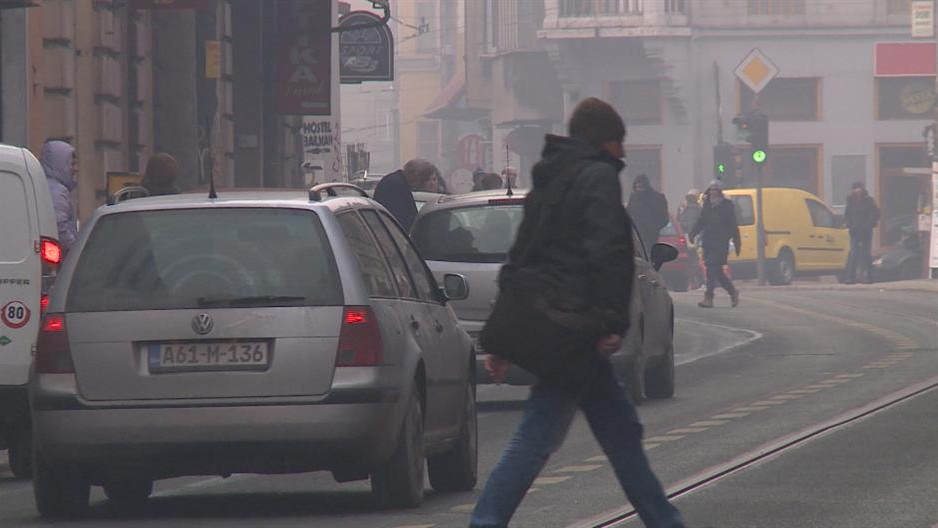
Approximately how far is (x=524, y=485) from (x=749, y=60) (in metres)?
45.6

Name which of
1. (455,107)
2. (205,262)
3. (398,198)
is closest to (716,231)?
(398,198)

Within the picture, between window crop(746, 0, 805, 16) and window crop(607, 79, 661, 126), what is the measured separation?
9.91 feet

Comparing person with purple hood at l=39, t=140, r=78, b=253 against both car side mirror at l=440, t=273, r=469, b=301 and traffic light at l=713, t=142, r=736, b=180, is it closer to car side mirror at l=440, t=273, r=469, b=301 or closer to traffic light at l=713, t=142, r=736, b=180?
car side mirror at l=440, t=273, r=469, b=301

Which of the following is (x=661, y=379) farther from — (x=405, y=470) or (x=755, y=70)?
(x=755, y=70)

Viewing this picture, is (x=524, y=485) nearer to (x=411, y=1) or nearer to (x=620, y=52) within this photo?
(x=620, y=52)

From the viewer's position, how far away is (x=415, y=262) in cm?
1085

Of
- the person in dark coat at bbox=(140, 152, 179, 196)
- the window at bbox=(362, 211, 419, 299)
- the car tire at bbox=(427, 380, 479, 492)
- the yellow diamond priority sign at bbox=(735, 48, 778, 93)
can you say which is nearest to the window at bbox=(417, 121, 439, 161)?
the yellow diamond priority sign at bbox=(735, 48, 778, 93)

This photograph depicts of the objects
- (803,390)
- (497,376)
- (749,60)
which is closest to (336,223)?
(497,376)

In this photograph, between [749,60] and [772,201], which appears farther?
[749,60]

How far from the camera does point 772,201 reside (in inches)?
1786

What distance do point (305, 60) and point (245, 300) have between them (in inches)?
898

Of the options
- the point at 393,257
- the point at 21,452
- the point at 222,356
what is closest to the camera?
the point at 222,356

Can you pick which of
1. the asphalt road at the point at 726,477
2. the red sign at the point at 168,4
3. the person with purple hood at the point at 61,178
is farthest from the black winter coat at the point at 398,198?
the person with purple hood at the point at 61,178

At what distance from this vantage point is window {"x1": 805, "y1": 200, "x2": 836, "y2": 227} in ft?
149
